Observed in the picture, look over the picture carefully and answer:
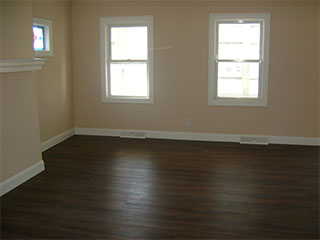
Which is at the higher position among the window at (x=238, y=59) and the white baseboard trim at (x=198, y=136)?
the window at (x=238, y=59)

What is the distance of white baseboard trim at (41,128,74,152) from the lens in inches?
227

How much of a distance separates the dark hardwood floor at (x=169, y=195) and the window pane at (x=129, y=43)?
168cm

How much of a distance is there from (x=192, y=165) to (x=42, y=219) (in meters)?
2.20

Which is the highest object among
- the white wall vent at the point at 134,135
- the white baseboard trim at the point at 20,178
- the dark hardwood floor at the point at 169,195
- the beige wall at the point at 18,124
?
the beige wall at the point at 18,124

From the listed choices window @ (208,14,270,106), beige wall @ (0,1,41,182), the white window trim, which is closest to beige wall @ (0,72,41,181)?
beige wall @ (0,1,41,182)

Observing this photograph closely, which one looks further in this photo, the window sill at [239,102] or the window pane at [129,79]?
the window pane at [129,79]

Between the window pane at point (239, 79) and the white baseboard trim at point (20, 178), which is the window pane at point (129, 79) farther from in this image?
the white baseboard trim at point (20, 178)

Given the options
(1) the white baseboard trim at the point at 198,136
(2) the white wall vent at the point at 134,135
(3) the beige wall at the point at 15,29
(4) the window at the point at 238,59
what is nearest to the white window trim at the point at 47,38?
(3) the beige wall at the point at 15,29

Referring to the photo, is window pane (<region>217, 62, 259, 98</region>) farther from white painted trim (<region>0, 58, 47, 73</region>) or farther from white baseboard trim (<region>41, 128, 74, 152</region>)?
white painted trim (<region>0, 58, 47, 73</region>)

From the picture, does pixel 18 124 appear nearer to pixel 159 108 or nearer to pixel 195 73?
pixel 159 108

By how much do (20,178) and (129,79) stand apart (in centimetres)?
288

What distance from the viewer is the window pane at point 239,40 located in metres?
6.07

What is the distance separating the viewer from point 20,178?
14.0 feet

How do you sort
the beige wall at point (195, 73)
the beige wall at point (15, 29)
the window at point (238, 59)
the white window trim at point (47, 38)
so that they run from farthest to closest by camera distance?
the window at point (238, 59)
the beige wall at point (195, 73)
the white window trim at point (47, 38)
the beige wall at point (15, 29)
